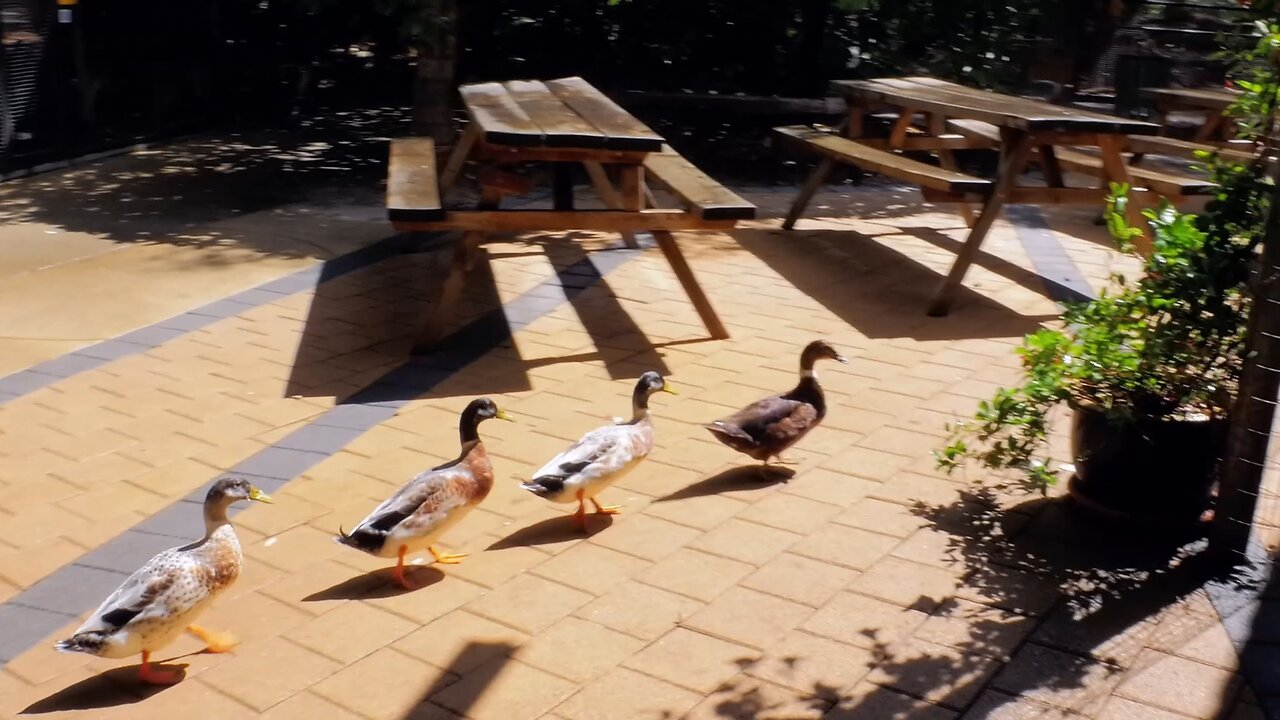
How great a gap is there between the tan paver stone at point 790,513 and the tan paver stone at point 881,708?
1095 millimetres

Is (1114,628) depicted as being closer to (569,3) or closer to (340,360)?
(340,360)

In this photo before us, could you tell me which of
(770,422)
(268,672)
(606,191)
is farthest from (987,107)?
(268,672)

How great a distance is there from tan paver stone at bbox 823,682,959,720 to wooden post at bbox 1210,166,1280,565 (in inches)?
51.6

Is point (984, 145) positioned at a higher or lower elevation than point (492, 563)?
higher

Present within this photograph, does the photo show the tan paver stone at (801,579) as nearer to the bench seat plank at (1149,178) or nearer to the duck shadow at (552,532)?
the duck shadow at (552,532)

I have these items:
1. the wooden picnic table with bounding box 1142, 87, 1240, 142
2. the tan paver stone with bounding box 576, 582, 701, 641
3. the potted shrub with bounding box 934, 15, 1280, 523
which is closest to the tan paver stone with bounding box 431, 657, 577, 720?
the tan paver stone with bounding box 576, 582, 701, 641

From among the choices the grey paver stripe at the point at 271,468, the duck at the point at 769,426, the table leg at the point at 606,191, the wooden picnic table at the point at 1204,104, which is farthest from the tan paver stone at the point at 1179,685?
the wooden picnic table at the point at 1204,104

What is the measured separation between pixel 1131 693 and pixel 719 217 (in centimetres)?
340

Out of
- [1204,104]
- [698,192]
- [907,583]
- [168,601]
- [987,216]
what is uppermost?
[1204,104]

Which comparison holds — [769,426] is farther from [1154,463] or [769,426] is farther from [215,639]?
[215,639]

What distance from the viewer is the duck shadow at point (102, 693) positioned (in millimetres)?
3377

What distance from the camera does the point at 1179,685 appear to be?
3.29m

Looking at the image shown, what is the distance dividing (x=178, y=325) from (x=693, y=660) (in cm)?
437

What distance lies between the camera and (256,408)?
5621mm
